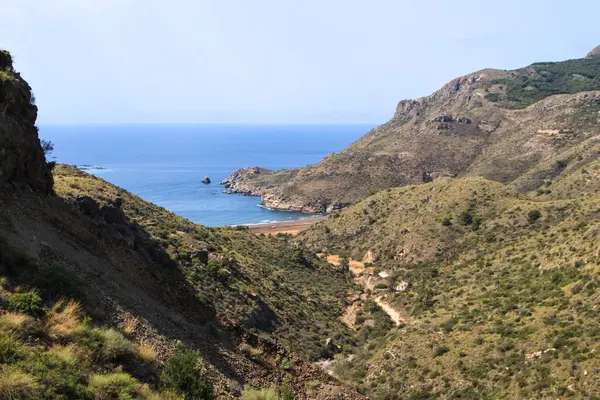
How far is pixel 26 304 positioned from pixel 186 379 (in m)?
3.59

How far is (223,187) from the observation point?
160500 mm

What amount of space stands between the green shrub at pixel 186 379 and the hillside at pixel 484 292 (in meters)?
15.7

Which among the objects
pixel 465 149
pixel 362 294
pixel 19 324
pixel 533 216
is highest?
pixel 19 324

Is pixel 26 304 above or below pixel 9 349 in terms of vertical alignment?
above

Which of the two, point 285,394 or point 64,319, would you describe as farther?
point 285,394

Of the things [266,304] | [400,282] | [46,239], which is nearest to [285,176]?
[400,282]

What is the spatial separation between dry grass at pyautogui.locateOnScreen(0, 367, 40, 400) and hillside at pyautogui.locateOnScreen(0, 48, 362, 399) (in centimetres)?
2

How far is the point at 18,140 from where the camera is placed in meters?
16.2

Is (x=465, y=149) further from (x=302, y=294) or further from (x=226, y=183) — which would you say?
(x=302, y=294)

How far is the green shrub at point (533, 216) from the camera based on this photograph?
45944mm

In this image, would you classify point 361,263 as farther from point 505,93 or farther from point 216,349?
point 505,93

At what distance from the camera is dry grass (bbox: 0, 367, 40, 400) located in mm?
6797

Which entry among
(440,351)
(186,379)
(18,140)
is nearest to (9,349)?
(186,379)

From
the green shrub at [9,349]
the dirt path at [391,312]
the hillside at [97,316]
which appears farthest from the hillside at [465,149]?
the green shrub at [9,349]
